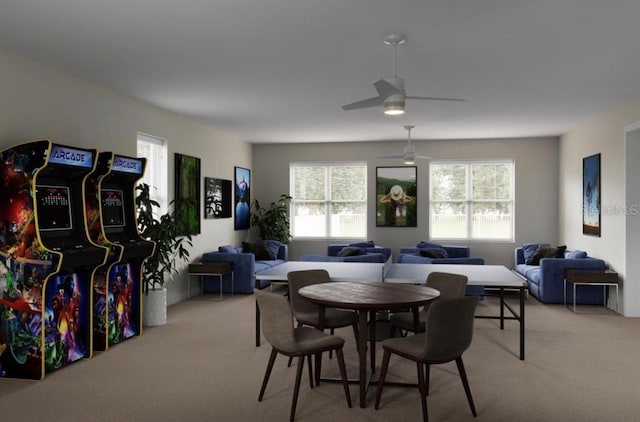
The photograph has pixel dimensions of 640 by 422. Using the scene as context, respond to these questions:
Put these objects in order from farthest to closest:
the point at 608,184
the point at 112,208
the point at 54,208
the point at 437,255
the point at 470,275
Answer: the point at 437,255
the point at 608,184
the point at 112,208
the point at 470,275
the point at 54,208

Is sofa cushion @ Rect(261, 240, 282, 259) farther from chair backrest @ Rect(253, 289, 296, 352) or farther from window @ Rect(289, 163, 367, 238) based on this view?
chair backrest @ Rect(253, 289, 296, 352)

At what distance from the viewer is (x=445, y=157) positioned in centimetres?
1016

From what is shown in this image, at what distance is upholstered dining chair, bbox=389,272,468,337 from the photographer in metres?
4.34

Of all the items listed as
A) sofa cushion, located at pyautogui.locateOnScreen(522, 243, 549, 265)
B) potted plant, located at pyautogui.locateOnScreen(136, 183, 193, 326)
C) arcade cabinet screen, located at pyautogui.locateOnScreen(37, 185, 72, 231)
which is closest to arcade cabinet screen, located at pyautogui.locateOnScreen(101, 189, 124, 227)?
potted plant, located at pyautogui.locateOnScreen(136, 183, 193, 326)

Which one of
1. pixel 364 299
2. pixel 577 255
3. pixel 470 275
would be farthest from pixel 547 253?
pixel 364 299

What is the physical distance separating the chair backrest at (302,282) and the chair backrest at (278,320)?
3.21 ft

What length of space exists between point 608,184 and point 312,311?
16.5 feet

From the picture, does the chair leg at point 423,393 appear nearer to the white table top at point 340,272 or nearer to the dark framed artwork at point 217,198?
the white table top at point 340,272

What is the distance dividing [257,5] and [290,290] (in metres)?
2.41

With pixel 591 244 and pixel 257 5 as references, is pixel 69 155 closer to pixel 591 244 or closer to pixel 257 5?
pixel 257 5

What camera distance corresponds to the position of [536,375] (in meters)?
4.34

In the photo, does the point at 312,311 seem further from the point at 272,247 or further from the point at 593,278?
the point at 272,247

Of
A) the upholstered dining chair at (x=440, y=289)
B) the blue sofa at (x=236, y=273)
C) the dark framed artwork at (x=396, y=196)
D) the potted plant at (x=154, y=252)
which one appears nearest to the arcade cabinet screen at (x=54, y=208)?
the potted plant at (x=154, y=252)

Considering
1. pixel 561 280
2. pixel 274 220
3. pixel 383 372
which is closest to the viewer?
pixel 383 372
